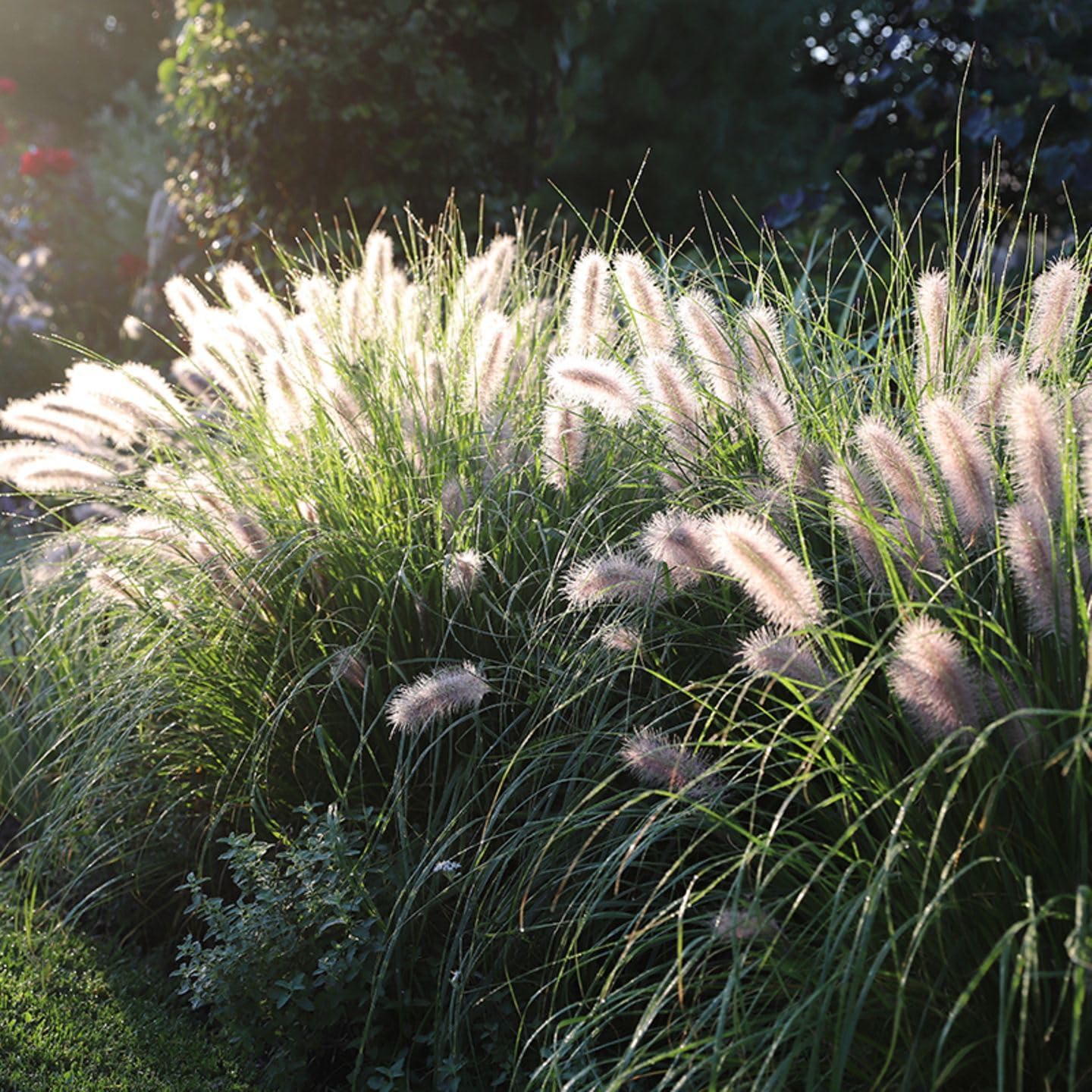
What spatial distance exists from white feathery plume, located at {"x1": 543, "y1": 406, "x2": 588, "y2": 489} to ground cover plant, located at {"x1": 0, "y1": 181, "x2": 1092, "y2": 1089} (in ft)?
0.06

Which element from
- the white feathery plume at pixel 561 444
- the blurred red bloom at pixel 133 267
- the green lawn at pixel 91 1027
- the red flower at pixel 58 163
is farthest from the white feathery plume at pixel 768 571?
the red flower at pixel 58 163

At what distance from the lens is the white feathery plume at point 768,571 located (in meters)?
1.73

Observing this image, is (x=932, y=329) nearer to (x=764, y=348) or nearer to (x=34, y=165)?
(x=764, y=348)

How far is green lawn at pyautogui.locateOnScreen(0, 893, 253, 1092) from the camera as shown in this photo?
248 cm

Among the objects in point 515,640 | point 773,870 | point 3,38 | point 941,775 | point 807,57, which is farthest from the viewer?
point 3,38

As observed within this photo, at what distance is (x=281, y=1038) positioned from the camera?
2551 mm

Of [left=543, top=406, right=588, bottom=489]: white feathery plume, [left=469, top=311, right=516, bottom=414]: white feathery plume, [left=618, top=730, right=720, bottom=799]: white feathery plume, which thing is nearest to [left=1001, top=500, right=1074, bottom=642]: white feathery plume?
[left=618, top=730, right=720, bottom=799]: white feathery plume

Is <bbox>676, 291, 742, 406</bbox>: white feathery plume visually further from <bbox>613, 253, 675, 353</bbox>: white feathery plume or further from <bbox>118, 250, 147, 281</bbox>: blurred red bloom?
<bbox>118, 250, 147, 281</bbox>: blurred red bloom

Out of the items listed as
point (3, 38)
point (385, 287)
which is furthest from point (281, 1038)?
point (3, 38)

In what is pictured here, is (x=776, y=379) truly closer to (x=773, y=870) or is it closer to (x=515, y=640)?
(x=515, y=640)

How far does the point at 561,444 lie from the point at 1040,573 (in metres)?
1.14

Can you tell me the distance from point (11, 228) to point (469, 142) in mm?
7404

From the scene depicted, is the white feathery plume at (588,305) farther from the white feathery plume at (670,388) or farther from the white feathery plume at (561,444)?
the white feathery plume at (670,388)

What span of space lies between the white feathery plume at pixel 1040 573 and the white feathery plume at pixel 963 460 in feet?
0.26
